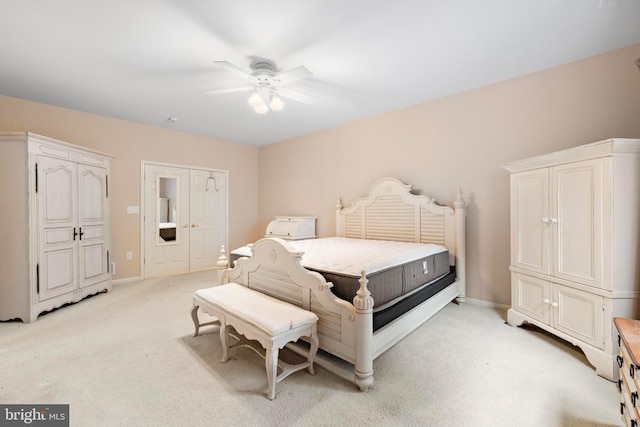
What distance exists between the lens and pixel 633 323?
137cm

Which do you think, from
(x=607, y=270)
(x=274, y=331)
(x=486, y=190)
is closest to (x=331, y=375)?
(x=274, y=331)

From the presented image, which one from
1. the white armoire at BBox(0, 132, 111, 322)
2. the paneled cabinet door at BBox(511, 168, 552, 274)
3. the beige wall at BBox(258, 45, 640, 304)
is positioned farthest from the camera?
the white armoire at BBox(0, 132, 111, 322)

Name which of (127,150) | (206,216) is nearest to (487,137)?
(206,216)

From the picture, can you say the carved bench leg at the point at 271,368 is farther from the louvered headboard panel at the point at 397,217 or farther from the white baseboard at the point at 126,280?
the white baseboard at the point at 126,280

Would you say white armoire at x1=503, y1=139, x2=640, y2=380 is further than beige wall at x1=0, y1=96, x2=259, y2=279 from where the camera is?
No

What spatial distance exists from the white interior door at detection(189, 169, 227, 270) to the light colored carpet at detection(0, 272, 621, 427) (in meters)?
2.50

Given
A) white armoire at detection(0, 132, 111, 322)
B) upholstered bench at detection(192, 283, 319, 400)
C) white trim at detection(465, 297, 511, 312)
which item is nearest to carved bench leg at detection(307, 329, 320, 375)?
upholstered bench at detection(192, 283, 319, 400)

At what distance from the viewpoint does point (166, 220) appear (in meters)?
4.67

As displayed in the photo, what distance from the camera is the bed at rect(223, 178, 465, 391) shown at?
1.70 metres

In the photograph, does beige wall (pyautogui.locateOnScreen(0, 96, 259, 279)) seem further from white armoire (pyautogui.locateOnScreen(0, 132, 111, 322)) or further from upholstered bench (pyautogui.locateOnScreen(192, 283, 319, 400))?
upholstered bench (pyautogui.locateOnScreen(192, 283, 319, 400))

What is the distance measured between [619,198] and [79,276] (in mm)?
5253

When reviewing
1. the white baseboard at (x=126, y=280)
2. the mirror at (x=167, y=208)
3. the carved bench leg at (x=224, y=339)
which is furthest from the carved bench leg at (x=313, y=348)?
the mirror at (x=167, y=208)

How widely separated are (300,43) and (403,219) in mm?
2383

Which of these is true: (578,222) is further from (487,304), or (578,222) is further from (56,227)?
(56,227)
